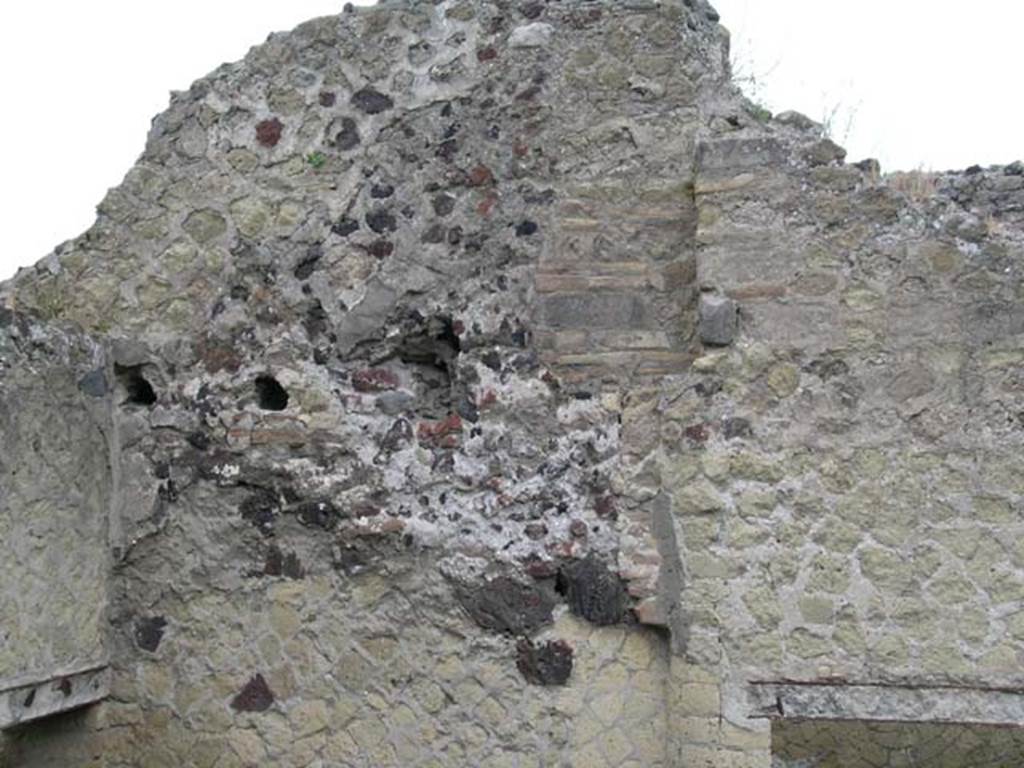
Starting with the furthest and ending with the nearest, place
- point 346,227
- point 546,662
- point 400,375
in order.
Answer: point 346,227 < point 400,375 < point 546,662

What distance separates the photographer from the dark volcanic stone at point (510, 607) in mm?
4918

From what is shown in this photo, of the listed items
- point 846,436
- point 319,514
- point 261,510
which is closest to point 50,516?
point 261,510

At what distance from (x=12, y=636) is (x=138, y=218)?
1.83m

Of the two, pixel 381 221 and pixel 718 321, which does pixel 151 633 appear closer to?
pixel 381 221

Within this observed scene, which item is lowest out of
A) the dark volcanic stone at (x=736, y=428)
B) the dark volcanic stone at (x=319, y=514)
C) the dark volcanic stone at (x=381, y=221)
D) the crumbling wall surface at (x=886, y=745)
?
the crumbling wall surface at (x=886, y=745)

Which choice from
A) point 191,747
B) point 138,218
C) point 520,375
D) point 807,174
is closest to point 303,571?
point 191,747

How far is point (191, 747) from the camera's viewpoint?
16.8ft

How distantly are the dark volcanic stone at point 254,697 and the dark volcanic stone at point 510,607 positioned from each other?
0.86 metres

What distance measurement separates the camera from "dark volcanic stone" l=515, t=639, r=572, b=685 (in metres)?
4.87

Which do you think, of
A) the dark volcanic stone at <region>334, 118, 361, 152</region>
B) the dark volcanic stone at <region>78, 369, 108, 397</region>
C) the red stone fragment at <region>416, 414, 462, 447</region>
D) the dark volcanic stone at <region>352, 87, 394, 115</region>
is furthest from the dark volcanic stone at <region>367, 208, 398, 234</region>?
the dark volcanic stone at <region>78, 369, 108, 397</region>

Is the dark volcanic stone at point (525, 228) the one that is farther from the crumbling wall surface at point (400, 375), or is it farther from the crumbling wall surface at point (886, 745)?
the crumbling wall surface at point (886, 745)

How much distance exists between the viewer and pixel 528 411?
5035 mm

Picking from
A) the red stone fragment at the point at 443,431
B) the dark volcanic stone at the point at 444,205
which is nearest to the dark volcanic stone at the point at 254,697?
the red stone fragment at the point at 443,431

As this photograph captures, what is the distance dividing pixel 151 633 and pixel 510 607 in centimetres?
145
